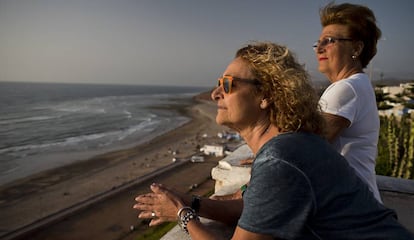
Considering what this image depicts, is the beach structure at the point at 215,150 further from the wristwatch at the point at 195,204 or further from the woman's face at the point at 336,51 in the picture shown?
the wristwatch at the point at 195,204

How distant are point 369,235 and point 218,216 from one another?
37.2 inches

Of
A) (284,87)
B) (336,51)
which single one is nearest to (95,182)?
(336,51)

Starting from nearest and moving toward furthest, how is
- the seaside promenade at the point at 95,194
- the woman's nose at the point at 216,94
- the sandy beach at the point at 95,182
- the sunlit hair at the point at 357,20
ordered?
1. the woman's nose at the point at 216,94
2. the sunlit hair at the point at 357,20
3. the seaside promenade at the point at 95,194
4. the sandy beach at the point at 95,182

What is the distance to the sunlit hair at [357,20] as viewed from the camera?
2354 mm

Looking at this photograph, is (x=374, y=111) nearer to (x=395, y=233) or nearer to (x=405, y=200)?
(x=395, y=233)

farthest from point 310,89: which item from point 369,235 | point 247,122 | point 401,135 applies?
point 401,135

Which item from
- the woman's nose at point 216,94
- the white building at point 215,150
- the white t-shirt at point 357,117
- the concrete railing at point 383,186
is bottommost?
the white building at point 215,150

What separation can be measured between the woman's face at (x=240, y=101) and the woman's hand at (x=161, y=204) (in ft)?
1.87

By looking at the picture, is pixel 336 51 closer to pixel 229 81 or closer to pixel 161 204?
pixel 229 81

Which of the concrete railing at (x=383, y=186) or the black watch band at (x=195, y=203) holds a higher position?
the black watch band at (x=195, y=203)

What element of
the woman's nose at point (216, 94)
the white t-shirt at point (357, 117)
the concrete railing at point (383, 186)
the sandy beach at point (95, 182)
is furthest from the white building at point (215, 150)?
the woman's nose at point (216, 94)

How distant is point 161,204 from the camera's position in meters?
1.97

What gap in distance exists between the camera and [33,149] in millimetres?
28938

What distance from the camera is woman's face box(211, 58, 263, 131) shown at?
174 centimetres
